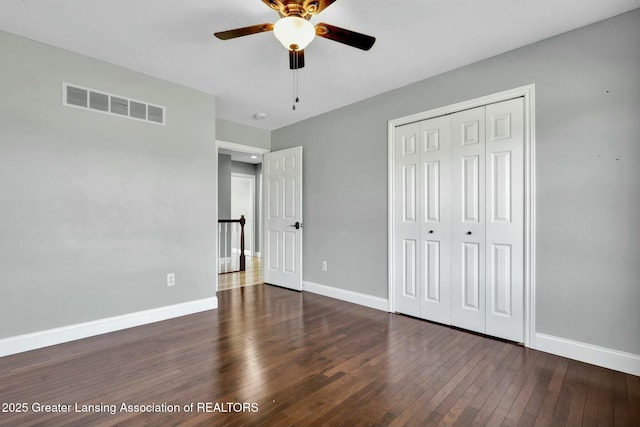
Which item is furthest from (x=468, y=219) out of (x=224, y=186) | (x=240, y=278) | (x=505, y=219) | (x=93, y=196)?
(x=224, y=186)

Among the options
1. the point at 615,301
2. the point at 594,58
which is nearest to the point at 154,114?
the point at 594,58

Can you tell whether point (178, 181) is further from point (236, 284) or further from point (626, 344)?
point (626, 344)

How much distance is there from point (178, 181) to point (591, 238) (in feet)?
12.7

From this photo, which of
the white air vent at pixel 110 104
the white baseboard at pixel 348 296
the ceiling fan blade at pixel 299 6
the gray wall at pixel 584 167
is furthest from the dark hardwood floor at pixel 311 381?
the ceiling fan blade at pixel 299 6

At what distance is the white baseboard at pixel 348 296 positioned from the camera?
3.58 metres

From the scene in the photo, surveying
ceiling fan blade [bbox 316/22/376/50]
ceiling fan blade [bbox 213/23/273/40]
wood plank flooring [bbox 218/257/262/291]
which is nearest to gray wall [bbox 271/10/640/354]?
ceiling fan blade [bbox 316/22/376/50]

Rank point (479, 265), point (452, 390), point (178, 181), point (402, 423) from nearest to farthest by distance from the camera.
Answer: point (402, 423), point (452, 390), point (479, 265), point (178, 181)

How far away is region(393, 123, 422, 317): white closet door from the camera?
3285 millimetres

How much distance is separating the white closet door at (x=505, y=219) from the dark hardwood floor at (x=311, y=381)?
0.26 m

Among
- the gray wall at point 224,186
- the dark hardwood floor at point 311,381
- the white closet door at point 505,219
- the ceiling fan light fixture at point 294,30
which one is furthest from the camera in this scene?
the gray wall at point 224,186

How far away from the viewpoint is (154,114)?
3205mm

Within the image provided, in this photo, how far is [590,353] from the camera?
2266 millimetres

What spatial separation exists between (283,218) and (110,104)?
256 cm

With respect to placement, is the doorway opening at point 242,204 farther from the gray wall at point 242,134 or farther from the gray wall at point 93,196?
the gray wall at point 93,196
